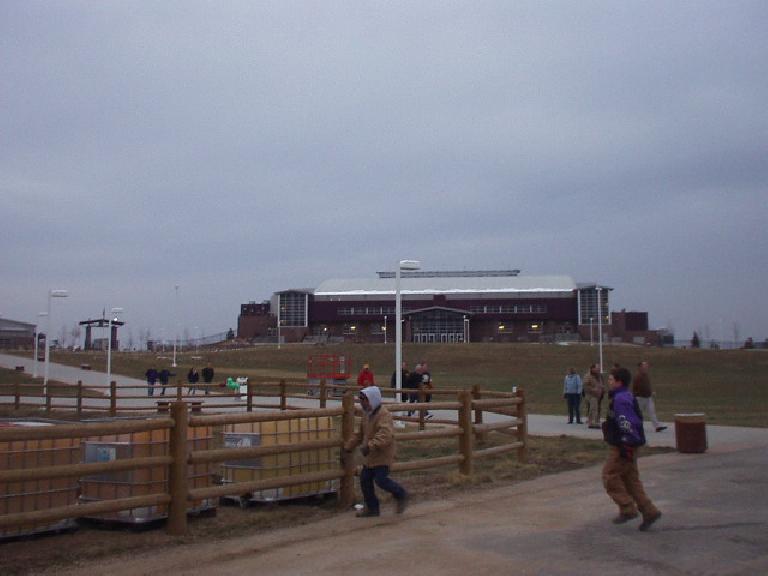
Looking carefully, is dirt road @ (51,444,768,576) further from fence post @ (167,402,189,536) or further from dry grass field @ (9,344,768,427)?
dry grass field @ (9,344,768,427)

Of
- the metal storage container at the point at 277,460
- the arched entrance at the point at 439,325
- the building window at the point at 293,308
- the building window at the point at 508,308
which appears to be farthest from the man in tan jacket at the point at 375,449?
the building window at the point at 293,308

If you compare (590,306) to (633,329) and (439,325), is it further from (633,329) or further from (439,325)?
(439,325)

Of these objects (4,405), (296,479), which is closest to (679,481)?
(296,479)

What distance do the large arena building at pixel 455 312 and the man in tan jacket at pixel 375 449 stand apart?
9352 cm

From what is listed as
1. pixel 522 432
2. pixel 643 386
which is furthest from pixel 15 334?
pixel 522 432

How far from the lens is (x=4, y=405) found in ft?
97.0

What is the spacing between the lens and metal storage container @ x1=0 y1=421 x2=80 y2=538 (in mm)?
7855

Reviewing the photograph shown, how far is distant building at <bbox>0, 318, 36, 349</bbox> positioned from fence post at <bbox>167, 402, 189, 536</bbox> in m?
129

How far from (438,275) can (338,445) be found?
11424 centimetres

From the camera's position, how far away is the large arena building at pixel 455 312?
344 ft

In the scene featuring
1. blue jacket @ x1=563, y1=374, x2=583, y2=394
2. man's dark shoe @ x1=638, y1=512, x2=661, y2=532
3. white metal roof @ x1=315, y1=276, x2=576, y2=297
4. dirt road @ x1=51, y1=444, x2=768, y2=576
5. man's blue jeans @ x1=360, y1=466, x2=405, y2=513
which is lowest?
dirt road @ x1=51, y1=444, x2=768, y2=576

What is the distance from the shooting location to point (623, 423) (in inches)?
351

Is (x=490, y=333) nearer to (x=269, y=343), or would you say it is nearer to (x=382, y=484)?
(x=269, y=343)

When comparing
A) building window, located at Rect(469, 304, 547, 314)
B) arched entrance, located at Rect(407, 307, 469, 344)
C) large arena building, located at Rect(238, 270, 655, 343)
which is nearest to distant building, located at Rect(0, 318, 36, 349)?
large arena building, located at Rect(238, 270, 655, 343)
